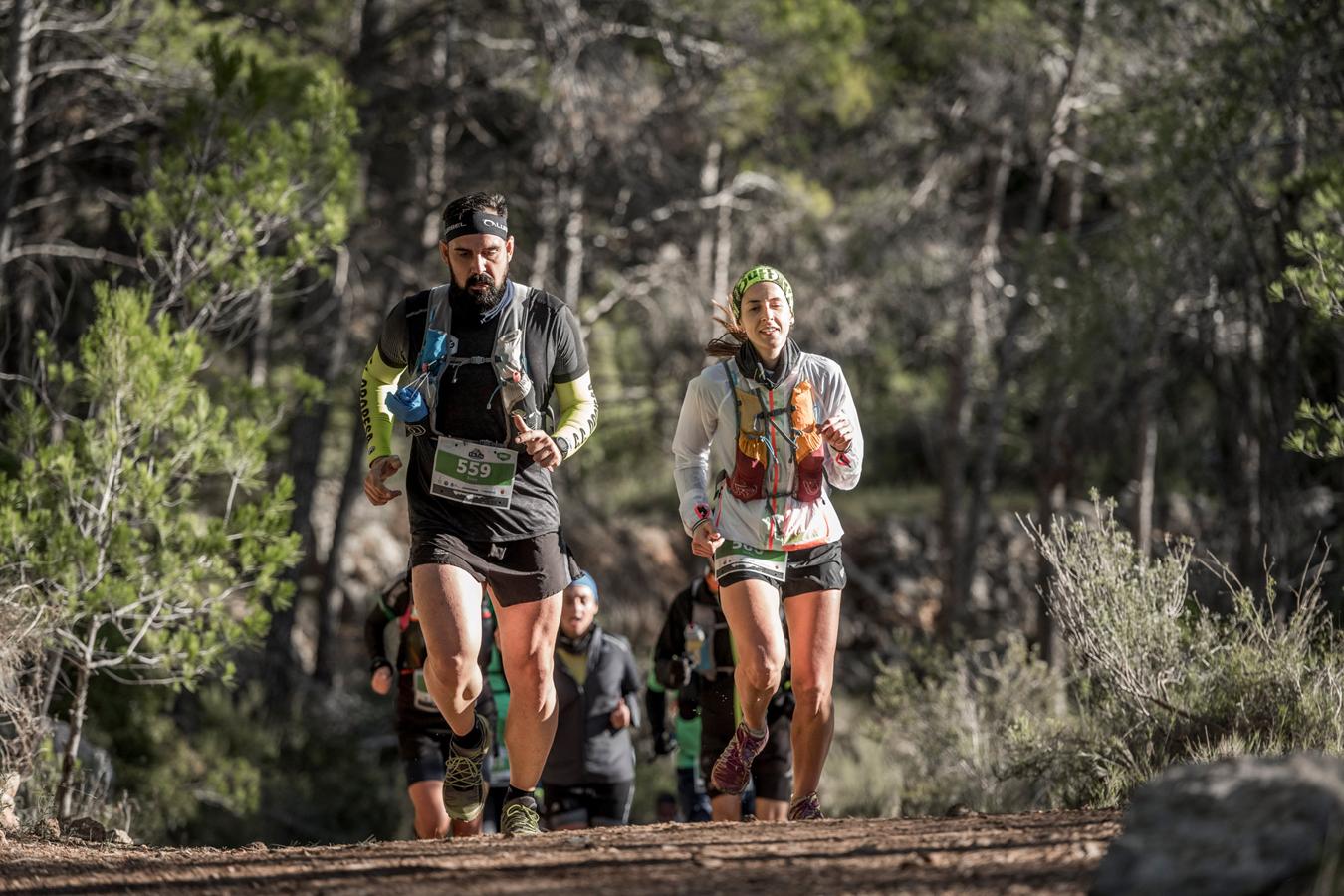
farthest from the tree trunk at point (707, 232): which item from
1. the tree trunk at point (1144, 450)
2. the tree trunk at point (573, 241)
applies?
the tree trunk at point (1144, 450)

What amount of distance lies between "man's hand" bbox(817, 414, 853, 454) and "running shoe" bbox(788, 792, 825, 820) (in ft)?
4.31

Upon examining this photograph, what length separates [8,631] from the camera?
696cm

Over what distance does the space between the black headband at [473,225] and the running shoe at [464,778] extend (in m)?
1.68

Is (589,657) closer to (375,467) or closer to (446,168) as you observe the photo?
(375,467)

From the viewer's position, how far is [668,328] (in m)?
18.0

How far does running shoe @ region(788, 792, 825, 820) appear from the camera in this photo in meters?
5.73

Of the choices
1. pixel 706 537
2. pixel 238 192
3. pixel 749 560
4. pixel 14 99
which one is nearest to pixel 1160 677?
pixel 749 560

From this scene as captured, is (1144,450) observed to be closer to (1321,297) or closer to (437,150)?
(437,150)

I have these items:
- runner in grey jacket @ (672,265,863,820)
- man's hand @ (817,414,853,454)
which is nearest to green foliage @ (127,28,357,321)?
runner in grey jacket @ (672,265,863,820)

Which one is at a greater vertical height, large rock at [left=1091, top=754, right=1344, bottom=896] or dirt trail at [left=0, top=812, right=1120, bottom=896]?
large rock at [left=1091, top=754, right=1344, bottom=896]

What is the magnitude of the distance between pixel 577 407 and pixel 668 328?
1271cm

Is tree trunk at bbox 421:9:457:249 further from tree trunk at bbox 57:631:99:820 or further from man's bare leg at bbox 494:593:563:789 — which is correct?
man's bare leg at bbox 494:593:563:789

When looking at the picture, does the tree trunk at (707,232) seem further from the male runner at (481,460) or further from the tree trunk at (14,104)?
the male runner at (481,460)

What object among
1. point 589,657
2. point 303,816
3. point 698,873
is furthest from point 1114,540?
point 303,816
